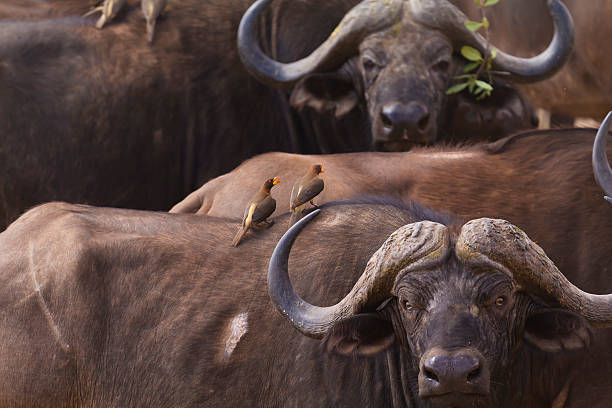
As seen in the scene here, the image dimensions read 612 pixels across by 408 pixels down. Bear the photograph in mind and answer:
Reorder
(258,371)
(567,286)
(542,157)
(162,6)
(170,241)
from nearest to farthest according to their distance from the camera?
(567,286)
(258,371)
(170,241)
(542,157)
(162,6)

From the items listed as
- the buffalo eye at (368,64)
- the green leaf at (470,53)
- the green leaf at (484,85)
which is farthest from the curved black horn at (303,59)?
the green leaf at (484,85)

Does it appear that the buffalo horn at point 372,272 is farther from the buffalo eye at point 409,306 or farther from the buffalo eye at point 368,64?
the buffalo eye at point 368,64

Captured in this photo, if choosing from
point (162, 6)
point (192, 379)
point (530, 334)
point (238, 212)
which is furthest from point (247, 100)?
point (530, 334)

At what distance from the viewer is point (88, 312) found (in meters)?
5.20

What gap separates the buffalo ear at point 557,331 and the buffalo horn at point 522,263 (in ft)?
0.12

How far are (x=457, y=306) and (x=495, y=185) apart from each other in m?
1.64

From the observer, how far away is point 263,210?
209 inches

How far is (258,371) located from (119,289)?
2.42ft

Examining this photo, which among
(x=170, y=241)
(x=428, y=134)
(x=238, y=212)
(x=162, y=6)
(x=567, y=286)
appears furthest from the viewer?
(x=162, y=6)

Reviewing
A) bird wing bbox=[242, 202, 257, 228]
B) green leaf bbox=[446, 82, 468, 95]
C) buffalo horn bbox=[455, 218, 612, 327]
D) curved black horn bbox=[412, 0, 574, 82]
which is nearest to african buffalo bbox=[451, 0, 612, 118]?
curved black horn bbox=[412, 0, 574, 82]

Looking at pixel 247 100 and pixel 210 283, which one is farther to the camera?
pixel 247 100

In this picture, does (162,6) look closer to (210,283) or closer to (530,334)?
(210,283)

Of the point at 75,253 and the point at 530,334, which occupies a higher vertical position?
the point at 530,334

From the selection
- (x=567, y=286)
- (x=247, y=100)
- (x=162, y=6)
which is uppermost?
(x=567, y=286)
